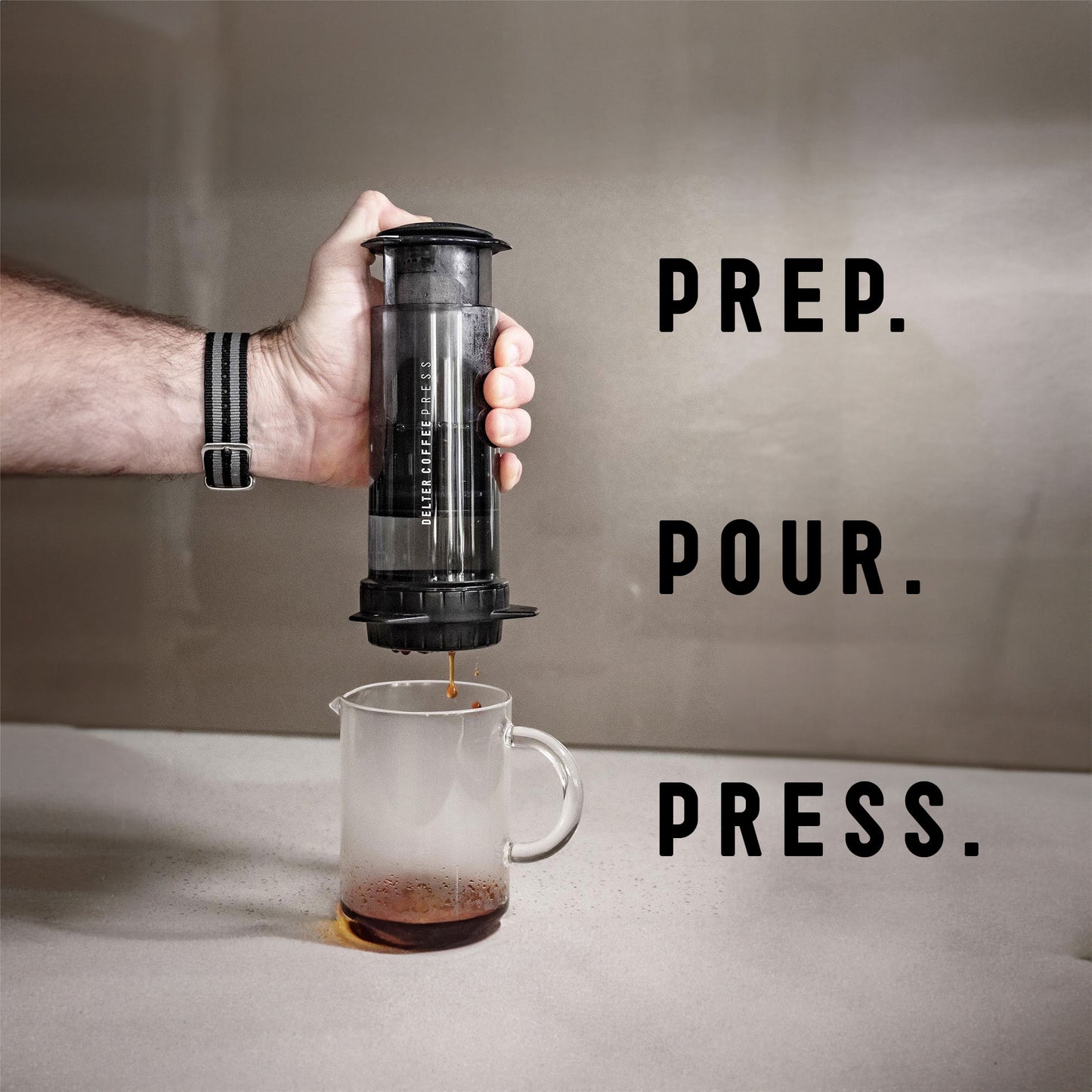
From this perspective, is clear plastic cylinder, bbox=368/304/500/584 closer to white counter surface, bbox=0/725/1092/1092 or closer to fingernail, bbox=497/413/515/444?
fingernail, bbox=497/413/515/444

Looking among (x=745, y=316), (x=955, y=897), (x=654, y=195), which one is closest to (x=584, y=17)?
(x=654, y=195)

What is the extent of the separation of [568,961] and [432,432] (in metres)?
0.26

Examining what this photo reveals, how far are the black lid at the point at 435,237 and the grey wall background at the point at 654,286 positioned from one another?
1.43 ft

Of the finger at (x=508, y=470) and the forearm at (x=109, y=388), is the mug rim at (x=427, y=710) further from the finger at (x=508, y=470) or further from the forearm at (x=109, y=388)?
the forearm at (x=109, y=388)

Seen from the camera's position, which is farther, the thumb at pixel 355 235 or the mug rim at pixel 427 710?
the thumb at pixel 355 235

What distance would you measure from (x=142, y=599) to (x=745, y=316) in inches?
22.9

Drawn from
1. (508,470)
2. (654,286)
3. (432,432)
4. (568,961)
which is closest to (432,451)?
(432,432)

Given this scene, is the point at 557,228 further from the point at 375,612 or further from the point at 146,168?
the point at 375,612

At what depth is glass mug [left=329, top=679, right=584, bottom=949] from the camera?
0.56m

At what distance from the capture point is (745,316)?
0.98 metres

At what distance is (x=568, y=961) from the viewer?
22.0 inches

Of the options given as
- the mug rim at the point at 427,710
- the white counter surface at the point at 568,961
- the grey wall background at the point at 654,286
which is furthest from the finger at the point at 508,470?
the grey wall background at the point at 654,286

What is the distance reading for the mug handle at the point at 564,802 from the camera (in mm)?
567

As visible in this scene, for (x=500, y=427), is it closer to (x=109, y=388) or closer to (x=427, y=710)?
(x=427, y=710)
